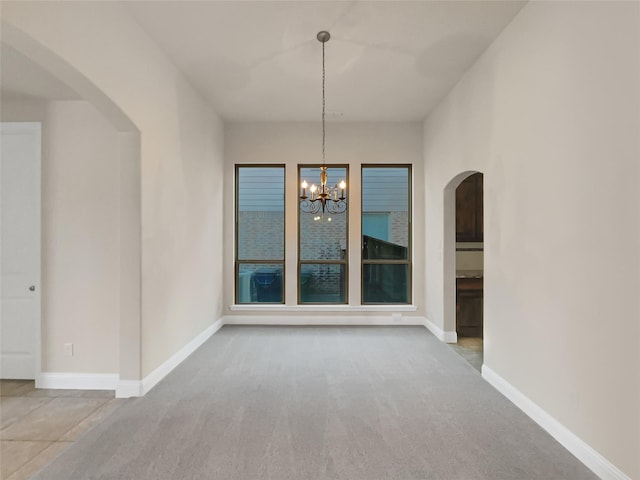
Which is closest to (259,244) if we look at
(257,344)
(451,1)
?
(257,344)

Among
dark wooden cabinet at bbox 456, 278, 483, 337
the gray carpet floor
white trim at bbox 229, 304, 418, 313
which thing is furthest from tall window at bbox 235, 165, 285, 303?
dark wooden cabinet at bbox 456, 278, 483, 337

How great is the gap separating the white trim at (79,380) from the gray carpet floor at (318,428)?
50 centimetres

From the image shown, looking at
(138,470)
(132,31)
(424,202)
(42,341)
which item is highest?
(132,31)

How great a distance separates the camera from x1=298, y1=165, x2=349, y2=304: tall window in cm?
598

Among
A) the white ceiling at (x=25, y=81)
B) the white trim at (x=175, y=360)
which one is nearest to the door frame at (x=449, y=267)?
the white trim at (x=175, y=360)

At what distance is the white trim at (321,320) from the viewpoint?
5805 millimetres

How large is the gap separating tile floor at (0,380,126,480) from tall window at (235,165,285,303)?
289cm

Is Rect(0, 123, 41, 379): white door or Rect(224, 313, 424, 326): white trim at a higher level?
Rect(0, 123, 41, 379): white door

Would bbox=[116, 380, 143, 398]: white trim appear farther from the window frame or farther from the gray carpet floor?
the window frame

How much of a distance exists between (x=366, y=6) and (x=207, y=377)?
12.1 feet

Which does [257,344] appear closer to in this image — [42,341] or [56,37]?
[42,341]

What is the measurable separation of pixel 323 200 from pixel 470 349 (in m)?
2.69

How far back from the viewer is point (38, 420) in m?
2.81

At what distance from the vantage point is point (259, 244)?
6.00 metres
